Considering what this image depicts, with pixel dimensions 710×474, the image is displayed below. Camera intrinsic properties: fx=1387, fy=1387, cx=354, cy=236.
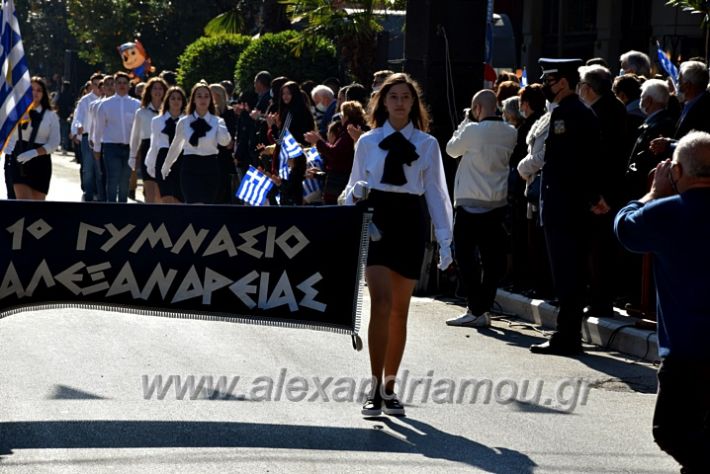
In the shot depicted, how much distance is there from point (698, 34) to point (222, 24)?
10.8 m

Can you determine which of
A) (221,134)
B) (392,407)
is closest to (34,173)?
(221,134)

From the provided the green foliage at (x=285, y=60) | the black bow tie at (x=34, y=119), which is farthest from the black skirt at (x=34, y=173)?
the green foliage at (x=285, y=60)

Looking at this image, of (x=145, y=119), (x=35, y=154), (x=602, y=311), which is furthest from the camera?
(x=145, y=119)

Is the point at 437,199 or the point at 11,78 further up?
the point at 11,78

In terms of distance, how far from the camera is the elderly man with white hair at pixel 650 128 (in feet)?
35.0

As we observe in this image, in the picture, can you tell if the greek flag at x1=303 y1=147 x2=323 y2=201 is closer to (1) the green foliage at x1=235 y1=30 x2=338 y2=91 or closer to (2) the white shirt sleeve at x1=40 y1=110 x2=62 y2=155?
(2) the white shirt sleeve at x1=40 y1=110 x2=62 y2=155

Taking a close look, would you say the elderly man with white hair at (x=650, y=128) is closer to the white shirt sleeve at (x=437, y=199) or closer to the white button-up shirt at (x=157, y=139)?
the white shirt sleeve at (x=437, y=199)

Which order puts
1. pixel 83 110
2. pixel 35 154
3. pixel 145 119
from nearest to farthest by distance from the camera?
pixel 35 154 → pixel 145 119 → pixel 83 110

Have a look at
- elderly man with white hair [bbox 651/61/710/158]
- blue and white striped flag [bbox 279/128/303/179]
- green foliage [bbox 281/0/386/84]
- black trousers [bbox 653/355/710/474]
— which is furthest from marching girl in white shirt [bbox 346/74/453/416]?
green foliage [bbox 281/0/386/84]

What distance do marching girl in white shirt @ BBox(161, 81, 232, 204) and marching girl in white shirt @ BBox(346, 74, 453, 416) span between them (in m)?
7.18

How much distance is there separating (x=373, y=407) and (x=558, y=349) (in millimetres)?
2744

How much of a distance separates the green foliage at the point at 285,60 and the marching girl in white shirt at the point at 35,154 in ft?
30.5

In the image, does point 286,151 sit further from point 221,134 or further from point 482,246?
point 482,246

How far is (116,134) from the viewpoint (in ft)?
60.9
